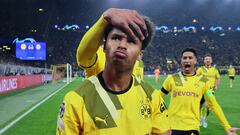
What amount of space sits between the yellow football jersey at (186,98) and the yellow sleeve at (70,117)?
417cm

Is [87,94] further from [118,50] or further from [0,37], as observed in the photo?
[0,37]

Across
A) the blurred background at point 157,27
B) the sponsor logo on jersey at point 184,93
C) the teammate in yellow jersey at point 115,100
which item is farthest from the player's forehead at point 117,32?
the blurred background at point 157,27

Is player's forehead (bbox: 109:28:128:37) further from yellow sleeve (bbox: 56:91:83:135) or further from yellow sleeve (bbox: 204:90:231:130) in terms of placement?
yellow sleeve (bbox: 204:90:231:130)

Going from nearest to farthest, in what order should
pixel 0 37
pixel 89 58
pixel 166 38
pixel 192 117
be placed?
pixel 89 58
pixel 192 117
pixel 0 37
pixel 166 38

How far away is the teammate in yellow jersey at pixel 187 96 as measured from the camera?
6445 mm

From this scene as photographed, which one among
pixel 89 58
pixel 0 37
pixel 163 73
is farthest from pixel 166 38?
pixel 89 58

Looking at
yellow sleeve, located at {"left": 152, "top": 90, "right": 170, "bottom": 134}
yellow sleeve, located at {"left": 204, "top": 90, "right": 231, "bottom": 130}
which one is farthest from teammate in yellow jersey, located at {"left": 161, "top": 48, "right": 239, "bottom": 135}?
yellow sleeve, located at {"left": 152, "top": 90, "right": 170, "bottom": 134}

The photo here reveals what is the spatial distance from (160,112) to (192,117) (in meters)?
3.93

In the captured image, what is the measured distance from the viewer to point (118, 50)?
2.40m

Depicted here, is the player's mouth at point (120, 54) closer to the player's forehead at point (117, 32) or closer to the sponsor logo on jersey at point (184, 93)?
the player's forehead at point (117, 32)

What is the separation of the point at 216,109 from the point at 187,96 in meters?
0.80

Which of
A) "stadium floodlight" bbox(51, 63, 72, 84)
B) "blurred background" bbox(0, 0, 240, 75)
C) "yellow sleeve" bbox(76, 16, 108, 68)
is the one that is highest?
"blurred background" bbox(0, 0, 240, 75)

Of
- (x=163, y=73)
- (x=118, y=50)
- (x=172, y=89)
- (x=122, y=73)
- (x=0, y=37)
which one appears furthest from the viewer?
(x=163, y=73)

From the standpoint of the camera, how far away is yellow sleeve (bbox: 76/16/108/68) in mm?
2586
